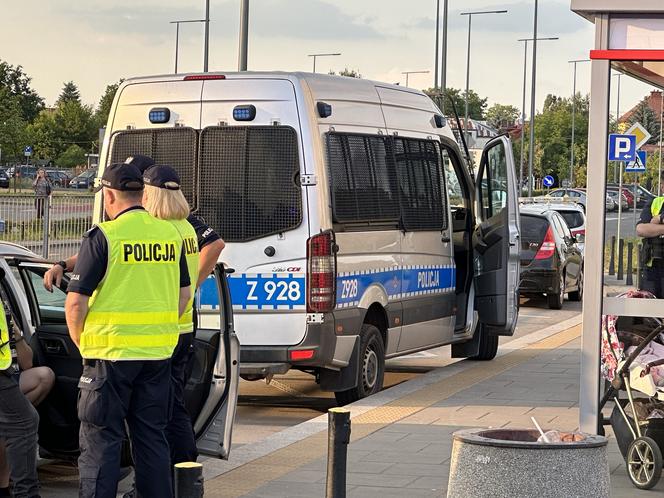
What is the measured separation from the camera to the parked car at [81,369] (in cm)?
734

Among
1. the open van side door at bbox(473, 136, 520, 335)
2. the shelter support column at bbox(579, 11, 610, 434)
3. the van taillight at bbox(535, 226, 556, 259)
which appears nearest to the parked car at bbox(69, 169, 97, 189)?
the van taillight at bbox(535, 226, 556, 259)

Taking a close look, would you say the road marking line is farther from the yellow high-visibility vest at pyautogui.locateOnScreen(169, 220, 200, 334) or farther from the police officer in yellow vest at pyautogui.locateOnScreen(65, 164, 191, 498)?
the police officer in yellow vest at pyautogui.locateOnScreen(65, 164, 191, 498)

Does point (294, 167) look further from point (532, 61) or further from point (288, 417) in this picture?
point (532, 61)

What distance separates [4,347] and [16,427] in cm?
41

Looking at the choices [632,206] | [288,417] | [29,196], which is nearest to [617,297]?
[632,206]

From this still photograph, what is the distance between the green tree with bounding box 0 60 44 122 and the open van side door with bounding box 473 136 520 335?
57.2 metres

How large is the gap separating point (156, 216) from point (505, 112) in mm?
136118

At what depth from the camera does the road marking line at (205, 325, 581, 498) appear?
7.48 m

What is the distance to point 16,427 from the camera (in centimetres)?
640

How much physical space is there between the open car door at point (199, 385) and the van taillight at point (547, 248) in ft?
44.2

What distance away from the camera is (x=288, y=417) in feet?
35.0

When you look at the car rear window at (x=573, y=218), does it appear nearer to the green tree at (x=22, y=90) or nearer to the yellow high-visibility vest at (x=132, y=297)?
the yellow high-visibility vest at (x=132, y=297)

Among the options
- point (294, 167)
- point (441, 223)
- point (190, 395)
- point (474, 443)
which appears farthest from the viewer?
point (441, 223)

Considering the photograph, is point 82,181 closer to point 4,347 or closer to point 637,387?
point 637,387
